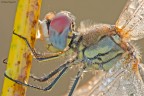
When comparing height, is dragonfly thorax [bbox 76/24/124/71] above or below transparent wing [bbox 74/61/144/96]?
above

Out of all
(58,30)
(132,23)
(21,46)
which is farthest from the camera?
(132,23)

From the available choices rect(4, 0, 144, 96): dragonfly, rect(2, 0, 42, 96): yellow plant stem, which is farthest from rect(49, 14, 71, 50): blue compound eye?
rect(2, 0, 42, 96): yellow plant stem

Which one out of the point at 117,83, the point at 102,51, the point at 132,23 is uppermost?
the point at 132,23

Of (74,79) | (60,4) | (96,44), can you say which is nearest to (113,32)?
(96,44)

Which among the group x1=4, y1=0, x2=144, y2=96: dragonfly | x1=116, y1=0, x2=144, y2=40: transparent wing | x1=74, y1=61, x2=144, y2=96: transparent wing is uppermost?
x1=116, y1=0, x2=144, y2=40: transparent wing

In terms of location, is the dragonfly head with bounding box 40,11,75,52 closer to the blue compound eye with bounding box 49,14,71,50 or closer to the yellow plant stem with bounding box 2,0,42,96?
the blue compound eye with bounding box 49,14,71,50

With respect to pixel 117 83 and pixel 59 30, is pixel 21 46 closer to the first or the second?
pixel 59 30

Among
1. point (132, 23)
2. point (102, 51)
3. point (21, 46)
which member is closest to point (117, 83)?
point (102, 51)

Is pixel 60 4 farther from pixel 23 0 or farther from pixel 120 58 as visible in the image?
pixel 23 0
